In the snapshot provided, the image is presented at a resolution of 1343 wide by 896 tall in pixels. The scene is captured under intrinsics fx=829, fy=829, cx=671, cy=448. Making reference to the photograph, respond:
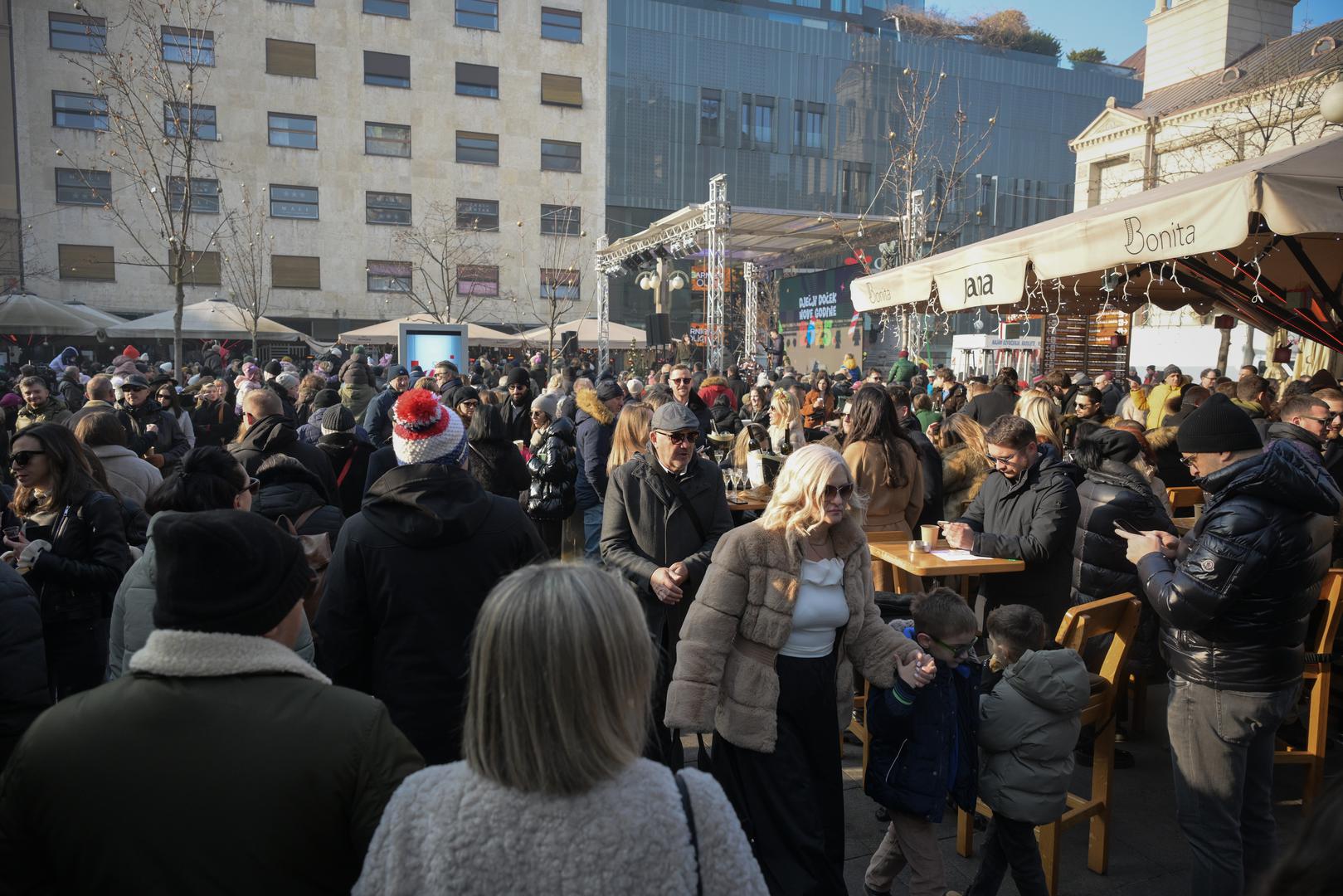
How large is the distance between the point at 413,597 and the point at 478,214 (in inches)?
1311

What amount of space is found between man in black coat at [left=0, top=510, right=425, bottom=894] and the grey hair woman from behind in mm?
155

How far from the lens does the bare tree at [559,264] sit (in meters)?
34.3

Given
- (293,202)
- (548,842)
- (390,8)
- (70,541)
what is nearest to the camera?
(548,842)

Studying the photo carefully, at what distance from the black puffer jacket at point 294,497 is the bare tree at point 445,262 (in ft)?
96.2

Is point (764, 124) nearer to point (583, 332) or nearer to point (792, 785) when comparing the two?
point (583, 332)

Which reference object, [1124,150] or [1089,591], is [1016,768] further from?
[1124,150]

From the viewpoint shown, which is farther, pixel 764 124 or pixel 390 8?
pixel 764 124

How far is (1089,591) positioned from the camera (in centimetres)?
423

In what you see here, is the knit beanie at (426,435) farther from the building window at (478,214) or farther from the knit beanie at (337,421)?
the building window at (478,214)

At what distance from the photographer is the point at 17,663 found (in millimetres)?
2451

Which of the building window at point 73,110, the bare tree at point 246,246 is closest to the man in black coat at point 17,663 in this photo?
the bare tree at point 246,246

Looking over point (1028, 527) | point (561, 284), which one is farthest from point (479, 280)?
point (1028, 527)

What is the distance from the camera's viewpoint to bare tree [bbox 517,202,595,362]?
34.3m

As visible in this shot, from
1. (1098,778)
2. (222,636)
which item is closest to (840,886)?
(1098,778)
